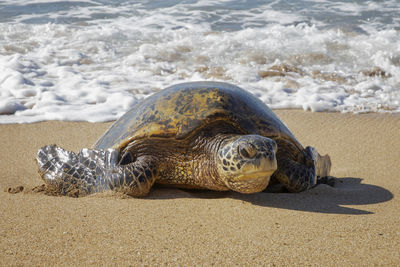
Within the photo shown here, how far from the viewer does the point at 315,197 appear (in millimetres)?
3127

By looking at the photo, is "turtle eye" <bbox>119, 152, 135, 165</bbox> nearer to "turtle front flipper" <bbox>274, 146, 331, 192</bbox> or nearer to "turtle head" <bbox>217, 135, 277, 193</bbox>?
"turtle head" <bbox>217, 135, 277, 193</bbox>

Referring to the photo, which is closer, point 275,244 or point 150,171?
point 275,244

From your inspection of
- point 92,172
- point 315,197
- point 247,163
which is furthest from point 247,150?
point 92,172

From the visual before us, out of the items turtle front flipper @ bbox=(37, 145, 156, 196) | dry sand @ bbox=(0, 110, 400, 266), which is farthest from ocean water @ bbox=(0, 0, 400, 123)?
dry sand @ bbox=(0, 110, 400, 266)

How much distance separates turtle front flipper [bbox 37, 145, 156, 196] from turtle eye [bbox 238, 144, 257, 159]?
29.4 inches

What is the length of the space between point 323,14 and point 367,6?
1.82 metres

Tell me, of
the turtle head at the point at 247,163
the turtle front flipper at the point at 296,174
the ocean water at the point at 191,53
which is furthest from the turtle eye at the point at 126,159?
the ocean water at the point at 191,53

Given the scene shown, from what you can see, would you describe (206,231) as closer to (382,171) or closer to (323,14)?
(382,171)

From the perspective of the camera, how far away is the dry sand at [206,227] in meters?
2.11

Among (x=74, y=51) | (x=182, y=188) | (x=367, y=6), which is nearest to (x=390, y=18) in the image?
(x=367, y=6)

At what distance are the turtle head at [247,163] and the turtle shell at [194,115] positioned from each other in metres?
0.36

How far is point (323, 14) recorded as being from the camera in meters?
12.1

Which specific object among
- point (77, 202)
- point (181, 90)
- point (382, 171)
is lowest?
point (382, 171)

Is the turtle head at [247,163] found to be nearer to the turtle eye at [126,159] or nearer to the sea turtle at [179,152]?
the sea turtle at [179,152]
